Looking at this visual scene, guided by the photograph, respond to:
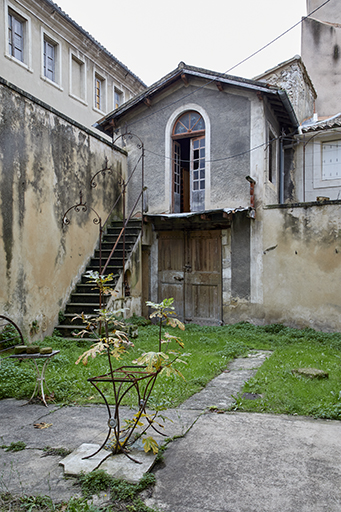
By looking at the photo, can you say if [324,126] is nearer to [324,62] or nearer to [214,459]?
[324,62]

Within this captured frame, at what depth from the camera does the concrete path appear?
2471mm

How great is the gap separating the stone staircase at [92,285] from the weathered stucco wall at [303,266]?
139 inches

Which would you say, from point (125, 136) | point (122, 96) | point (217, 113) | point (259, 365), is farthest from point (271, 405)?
point (122, 96)

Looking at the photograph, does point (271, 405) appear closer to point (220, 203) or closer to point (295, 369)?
point (295, 369)

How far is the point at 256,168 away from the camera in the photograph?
9633 millimetres

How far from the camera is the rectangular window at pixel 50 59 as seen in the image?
13.9 m

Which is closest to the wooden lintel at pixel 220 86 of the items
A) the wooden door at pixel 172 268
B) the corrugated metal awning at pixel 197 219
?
the corrugated metal awning at pixel 197 219

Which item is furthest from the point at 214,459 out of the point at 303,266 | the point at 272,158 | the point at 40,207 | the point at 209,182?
the point at 272,158

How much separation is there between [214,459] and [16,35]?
46.7 ft

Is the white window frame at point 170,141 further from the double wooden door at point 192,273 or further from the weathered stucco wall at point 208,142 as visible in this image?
the double wooden door at point 192,273

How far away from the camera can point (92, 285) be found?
8773mm

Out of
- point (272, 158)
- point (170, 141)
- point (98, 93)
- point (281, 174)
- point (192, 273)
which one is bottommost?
point (192, 273)

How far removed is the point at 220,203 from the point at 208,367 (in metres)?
5.25

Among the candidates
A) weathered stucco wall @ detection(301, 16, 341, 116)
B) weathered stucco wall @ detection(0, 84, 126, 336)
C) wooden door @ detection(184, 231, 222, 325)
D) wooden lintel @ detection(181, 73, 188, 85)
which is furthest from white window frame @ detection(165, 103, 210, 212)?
weathered stucco wall @ detection(301, 16, 341, 116)
